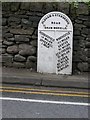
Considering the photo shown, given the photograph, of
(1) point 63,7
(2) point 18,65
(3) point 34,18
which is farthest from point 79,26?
(2) point 18,65

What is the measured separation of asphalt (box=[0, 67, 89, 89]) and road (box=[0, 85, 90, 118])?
204 mm

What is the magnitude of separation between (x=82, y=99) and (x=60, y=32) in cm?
219

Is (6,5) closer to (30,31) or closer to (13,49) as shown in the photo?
(30,31)

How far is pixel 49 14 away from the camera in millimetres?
8766

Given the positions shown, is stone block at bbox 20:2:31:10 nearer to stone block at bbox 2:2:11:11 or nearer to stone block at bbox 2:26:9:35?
stone block at bbox 2:2:11:11

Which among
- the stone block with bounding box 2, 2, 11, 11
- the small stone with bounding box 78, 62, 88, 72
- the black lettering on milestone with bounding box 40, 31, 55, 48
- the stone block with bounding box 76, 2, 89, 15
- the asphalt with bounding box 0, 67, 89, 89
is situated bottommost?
the asphalt with bounding box 0, 67, 89, 89

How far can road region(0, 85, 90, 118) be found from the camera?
595cm

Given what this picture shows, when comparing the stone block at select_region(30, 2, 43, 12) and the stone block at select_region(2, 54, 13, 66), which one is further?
the stone block at select_region(2, 54, 13, 66)

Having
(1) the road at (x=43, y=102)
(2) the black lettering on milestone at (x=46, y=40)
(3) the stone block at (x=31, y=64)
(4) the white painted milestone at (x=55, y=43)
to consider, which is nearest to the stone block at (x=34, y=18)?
(4) the white painted milestone at (x=55, y=43)

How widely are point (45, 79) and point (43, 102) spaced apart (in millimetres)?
1503

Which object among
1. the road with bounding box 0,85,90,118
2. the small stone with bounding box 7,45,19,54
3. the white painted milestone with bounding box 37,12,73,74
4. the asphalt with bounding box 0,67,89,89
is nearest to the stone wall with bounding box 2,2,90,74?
the small stone with bounding box 7,45,19,54

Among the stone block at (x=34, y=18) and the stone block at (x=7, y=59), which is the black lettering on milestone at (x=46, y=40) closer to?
the stone block at (x=34, y=18)

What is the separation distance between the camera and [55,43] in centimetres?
873

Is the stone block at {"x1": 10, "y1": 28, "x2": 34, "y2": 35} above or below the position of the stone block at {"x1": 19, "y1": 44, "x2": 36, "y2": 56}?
above
